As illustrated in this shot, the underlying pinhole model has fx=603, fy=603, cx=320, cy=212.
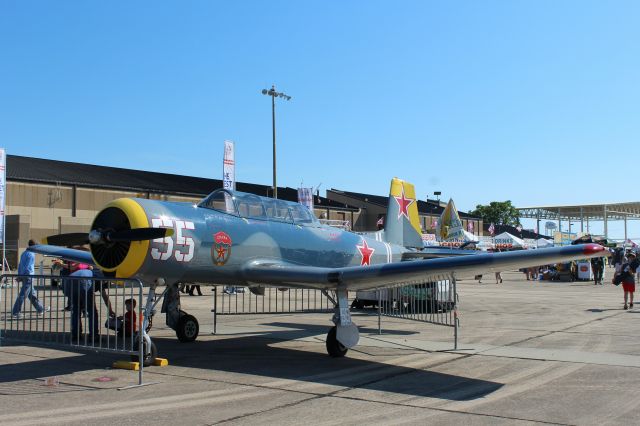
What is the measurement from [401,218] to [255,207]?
5.62 meters

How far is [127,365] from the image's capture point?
27.7 feet

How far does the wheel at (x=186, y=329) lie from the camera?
1122 cm

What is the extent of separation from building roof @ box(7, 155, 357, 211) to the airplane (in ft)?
126

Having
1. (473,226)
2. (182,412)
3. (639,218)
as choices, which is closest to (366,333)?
(182,412)

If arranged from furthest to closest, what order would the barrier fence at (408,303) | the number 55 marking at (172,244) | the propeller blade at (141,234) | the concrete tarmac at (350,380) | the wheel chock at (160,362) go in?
the barrier fence at (408,303) < the wheel chock at (160,362) < the number 55 marking at (172,244) < the propeller blade at (141,234) < the concrete tarmac at (350,380)

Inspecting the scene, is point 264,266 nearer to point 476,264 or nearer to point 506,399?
point 476,264

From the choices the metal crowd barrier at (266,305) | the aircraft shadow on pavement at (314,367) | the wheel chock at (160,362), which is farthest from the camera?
the metal crowd barrier at (266,305)

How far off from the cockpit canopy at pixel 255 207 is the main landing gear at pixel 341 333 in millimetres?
1957

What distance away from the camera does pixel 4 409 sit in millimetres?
6109

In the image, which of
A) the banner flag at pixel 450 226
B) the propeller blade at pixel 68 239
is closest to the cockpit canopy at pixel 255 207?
the propeller blade at pixel 68 239

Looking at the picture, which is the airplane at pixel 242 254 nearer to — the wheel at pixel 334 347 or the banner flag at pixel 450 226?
the wheel at pixel 334 347

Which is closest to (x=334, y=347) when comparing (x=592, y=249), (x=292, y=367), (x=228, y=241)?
(x=292, y=367)

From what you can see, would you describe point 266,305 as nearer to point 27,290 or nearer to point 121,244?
point 27,290

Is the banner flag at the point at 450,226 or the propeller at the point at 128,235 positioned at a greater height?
the banner flag at the point at 450,226
